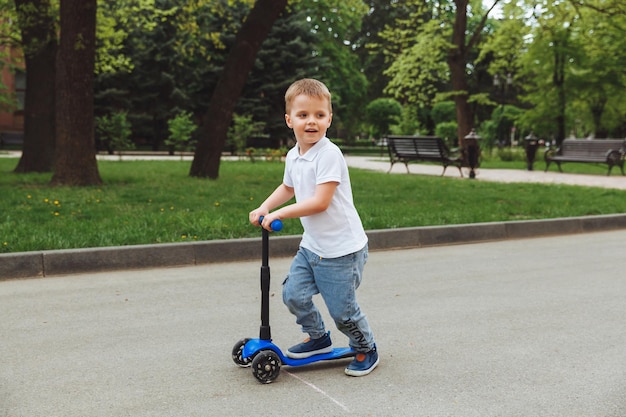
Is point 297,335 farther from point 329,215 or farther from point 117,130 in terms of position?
point 117,130

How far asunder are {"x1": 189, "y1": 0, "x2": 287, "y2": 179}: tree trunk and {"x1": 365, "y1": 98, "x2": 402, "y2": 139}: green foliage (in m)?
28.9

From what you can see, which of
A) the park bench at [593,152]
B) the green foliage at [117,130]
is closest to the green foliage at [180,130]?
the green foliage at [117,130]

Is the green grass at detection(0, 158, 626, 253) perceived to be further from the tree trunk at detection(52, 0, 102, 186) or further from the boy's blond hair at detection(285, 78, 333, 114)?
the boy's blond hair at detection(285, 78, 333, 114)

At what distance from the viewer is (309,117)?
342 centimetres

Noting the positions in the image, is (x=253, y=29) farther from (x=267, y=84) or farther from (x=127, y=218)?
(x=267, y=84)

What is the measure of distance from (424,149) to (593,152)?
18.9 ft

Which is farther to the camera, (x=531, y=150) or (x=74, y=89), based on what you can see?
(x=531, y=150)

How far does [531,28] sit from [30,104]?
62.2 ft

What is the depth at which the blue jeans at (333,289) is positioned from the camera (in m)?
3.50

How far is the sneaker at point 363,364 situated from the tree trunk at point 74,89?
32.4 ft

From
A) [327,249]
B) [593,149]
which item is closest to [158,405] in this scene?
[327,249]

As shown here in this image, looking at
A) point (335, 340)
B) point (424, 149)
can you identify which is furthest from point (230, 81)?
point (335, 340)

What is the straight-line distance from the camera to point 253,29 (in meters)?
15.0

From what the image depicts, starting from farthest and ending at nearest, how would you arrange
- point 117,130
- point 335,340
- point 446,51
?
point 117,130 → point 446,51 → point 335,340
